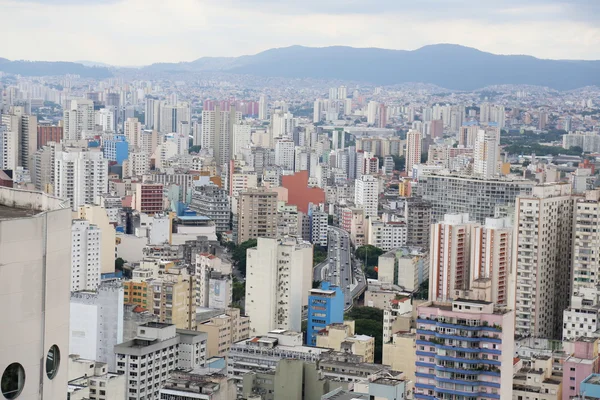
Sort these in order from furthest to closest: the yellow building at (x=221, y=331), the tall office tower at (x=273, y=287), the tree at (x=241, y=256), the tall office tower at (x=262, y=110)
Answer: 1. the tall office tower at (x=262, y=110)
2. the tree at (x=241, y=256)
3. the tall office tower at (x=273, y=287)
4. the yellow building at (x=221, y=331)

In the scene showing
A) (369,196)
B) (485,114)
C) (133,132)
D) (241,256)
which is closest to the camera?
(241,256)

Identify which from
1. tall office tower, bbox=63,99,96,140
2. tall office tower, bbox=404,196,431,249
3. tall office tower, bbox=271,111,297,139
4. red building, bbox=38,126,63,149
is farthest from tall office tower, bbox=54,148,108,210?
tall office tower, bbox=271,111,297,139

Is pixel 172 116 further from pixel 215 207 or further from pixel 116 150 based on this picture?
pixel 215 207

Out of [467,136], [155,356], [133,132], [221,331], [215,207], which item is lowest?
[221,331]

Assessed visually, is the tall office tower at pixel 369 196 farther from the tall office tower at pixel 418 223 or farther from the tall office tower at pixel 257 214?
the tall office tower at pixel 257 214

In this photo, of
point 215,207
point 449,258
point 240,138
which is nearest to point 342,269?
point 215,207

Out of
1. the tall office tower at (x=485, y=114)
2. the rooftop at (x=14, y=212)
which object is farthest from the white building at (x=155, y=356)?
the tall office tower at (x=485, y=114)

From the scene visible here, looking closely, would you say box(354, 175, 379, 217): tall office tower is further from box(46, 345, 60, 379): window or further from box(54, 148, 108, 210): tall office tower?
box(46, 345, 60, 379): window
